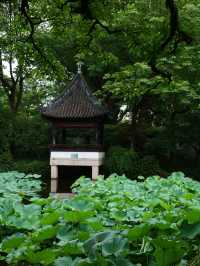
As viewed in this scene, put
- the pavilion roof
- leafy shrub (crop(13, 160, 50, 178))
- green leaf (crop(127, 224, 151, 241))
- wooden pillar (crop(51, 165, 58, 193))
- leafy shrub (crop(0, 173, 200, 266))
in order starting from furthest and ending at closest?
leafy shrub (crop(13, 160, 50, 178)) → the pavilion roof → wooden pillar (crop(51, 165, 58, 193)) → green leaf (crop(127, 224, 151, 241)) → leafy shrub (crop(0, 173, 200, 266))

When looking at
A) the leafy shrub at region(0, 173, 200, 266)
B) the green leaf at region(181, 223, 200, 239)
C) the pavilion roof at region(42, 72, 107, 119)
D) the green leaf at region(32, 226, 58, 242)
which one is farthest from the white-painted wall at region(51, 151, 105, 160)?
the green leaf at region(181, 223, 200, 239)

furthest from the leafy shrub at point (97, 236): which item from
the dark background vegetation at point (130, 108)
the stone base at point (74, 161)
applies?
the stone base at point (74, 161)

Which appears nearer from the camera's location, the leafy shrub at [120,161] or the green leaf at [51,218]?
the green leaf at [51,218]

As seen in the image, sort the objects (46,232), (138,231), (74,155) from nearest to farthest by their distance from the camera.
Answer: (138,231) < (46,232) < (74,155)

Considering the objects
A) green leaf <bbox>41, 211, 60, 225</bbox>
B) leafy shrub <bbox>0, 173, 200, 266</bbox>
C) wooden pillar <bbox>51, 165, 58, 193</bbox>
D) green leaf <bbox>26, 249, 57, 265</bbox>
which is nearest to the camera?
leafy shrub <bbox>0, 173, 200, 266</bbox>

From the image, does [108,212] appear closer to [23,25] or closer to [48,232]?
[48,232]

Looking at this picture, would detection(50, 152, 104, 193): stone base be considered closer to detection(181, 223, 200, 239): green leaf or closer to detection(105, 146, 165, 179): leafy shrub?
detection(105, 146, 165, 179): leafy shrub

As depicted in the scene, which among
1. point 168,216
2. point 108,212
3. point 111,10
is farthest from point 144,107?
point 168,216

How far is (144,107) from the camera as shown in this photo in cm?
2652

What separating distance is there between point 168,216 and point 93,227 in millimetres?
616

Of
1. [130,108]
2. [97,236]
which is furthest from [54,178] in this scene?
[97,236]

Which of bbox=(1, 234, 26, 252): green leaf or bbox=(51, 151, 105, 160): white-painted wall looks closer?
bbox=(1, 234, 26, 252): green leaf

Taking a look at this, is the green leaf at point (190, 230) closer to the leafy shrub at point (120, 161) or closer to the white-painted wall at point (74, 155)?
the leafy shrub at point (120, 161)

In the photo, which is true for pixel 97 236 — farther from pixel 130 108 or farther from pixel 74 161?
pixel 130 108
